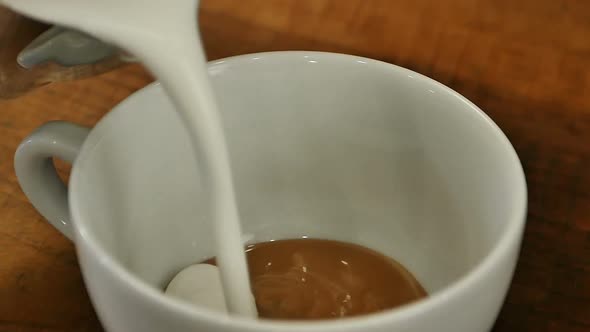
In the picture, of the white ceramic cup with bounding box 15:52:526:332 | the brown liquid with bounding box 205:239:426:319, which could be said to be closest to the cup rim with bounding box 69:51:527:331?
the white ceramic cup with bounding box 15:52:526:332

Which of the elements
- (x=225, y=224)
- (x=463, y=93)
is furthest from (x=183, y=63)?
(x=463, y=93)

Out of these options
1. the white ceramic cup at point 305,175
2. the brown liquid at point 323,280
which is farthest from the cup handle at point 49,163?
the brown liquid at point 323,280

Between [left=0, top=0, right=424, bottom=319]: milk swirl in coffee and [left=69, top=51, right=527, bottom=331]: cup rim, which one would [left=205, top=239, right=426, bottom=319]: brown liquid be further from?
[left=69, top=51, right=527, bottom=331]: cup rim

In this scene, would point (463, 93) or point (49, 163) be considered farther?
point (463, 93)

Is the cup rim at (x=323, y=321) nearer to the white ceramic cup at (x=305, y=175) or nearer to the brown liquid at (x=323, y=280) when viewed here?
the white ceramic cup at (x=305, y=175)

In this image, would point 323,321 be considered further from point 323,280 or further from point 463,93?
point 463,93

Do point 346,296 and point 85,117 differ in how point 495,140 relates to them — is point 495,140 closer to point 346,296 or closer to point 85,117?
point 346,296
